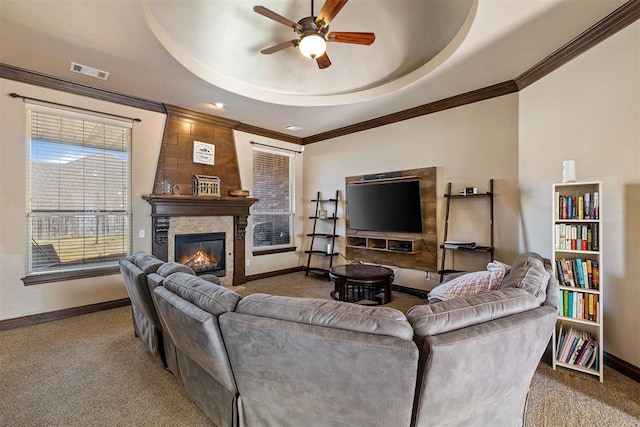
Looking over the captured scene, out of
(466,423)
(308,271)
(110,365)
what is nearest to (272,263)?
(308,271)

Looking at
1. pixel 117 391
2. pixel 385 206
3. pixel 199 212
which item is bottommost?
pixel 117 391

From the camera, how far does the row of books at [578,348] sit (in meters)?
2.40

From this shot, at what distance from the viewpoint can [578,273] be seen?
246cm

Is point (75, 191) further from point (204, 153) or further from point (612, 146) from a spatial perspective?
point (612, 146)

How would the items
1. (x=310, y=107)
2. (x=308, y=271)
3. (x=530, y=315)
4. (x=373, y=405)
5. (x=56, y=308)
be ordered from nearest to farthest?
1. (x=373, y=405)
2. (x=530, y=315)
3. (x=56, y=308)
4. (x=310, y=107)
5. (x=308, y=271)

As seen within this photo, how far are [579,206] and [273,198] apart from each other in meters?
4.81

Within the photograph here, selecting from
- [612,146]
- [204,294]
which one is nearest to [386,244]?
[612,146]

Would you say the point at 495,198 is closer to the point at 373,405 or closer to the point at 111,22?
the point at 373,405

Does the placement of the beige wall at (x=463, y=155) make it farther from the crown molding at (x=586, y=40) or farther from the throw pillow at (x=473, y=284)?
the throw pillow at (x=473, y=284)

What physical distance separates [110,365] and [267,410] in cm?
189

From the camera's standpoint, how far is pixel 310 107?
4.53m

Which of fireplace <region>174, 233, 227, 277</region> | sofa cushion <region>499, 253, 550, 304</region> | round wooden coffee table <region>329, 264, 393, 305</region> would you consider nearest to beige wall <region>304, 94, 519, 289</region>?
round wooden coffee table <region>329, 264, 393, 305</region>

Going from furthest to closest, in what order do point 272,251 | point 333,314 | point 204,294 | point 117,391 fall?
point 272,251 → point 117,391 → point 204,294 → point 333,314

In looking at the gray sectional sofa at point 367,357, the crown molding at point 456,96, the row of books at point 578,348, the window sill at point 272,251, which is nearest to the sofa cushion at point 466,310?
the gray sectional sofa at point 367,357
